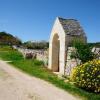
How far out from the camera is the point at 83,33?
63.9ft

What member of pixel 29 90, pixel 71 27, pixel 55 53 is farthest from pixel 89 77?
pixel 55 53

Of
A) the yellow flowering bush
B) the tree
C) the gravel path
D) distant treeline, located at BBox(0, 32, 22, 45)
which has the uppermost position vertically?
distant treeline, located at BBox(0, 32, 22, 45)

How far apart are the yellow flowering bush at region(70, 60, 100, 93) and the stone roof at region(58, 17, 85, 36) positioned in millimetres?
5463

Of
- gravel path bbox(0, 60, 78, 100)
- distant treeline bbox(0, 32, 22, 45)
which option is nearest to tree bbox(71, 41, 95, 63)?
gravel path bbox(0, 60, 78, 100)

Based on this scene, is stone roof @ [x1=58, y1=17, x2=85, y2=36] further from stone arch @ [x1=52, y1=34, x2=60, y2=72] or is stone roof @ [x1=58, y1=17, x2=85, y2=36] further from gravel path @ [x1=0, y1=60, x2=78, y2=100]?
gravel path @ [x1=0, y1=60, x2=78, y2=100]

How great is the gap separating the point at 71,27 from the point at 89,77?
22.9 ft

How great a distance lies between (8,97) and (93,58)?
235 inches

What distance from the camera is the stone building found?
62.4 ft

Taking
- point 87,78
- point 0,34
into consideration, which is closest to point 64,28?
point 87,78

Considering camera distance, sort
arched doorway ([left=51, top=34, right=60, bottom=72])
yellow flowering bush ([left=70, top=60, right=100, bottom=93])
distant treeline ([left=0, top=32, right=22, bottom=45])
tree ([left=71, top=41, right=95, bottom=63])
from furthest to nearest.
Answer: distant treeline ([left=0, top=32, right=22, bottom=45])
arched doorway ([left=51, top=34, right=60, bottom=72])
tree ([left=71, top=41, right=95, bottom=63])
yellow flowering bush ([left=70, top=60, right=100, bottom=93])

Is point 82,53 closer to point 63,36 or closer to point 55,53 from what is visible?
point 63,36

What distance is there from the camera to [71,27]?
19.7m

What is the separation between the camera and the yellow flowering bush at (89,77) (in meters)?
13.0

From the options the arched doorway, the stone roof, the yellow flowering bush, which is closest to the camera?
the yellow flowering bush
